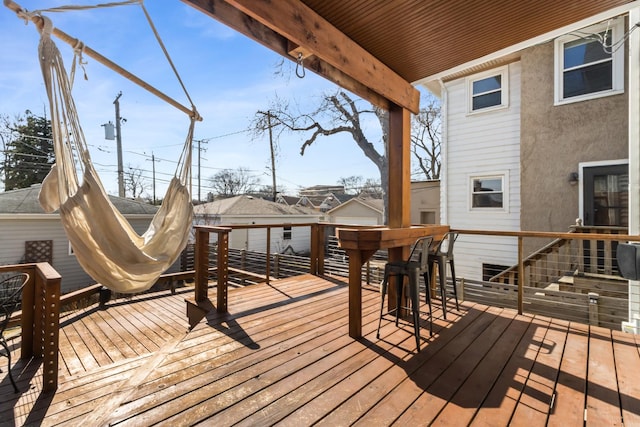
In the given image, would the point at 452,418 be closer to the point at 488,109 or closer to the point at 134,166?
the point at 488,109

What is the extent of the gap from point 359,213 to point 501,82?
10.5 meters

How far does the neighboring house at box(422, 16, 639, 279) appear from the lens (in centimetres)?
559

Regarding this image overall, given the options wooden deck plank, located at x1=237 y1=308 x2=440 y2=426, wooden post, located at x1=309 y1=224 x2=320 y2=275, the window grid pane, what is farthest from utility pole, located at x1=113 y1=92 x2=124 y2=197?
wooden deck plank, located at x1=237 y1=308 x2=440 y2=426

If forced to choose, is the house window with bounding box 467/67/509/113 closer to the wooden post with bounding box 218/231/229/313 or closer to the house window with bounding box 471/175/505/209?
the house window with bounding box 471/175/505/209

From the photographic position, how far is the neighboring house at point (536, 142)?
18.3 ft

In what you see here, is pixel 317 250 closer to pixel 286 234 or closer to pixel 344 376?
pixel 344 376

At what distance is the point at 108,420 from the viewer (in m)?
1.62

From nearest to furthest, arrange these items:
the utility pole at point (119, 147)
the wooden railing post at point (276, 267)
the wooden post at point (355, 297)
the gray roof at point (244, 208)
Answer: the wooden post at point (355, 297) < the wooden railing post at point (276, 267) < the utility pole at point (119, 147) < the gray roof at point (244, 208)

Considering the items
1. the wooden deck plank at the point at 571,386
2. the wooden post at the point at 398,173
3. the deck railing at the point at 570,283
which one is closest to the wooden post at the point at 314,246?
→ the wooden post at the point at 398,173

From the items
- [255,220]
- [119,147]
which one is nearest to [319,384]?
[255,220]

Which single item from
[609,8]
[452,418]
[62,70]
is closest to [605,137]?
[609,8]

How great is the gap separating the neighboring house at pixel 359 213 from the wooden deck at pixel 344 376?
12.7m

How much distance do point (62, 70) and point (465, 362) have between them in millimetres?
3499

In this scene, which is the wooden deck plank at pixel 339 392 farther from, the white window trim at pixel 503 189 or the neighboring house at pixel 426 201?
the neighboring house at pixel 426 201
